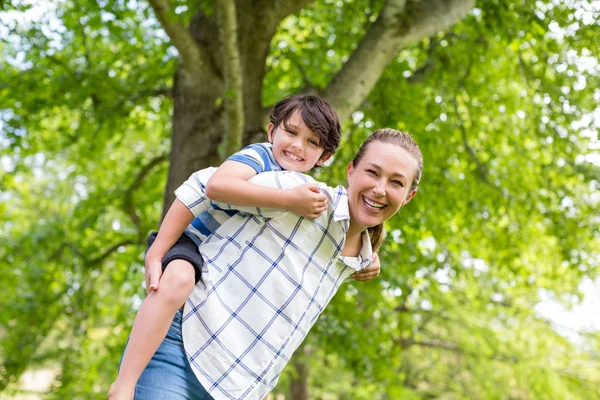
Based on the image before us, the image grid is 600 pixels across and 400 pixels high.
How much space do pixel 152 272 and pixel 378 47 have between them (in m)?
2.88

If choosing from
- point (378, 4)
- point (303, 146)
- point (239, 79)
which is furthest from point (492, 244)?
point (303, 146)

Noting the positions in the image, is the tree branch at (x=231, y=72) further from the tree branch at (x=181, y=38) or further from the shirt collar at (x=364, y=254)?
the shirt collar at (x=364, y=254)

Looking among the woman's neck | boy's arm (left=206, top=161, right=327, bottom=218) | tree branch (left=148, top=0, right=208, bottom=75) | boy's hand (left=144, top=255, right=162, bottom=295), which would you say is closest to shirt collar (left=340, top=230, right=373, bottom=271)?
the woman's neck

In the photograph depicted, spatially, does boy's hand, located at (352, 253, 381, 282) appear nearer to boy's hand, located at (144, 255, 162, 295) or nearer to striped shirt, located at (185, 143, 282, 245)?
striped shirt, located at (185, 143, 282, 245)

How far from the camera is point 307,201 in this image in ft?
5.71

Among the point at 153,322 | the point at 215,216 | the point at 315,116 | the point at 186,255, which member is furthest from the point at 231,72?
the point at 153,322

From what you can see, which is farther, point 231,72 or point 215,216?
point 231,72

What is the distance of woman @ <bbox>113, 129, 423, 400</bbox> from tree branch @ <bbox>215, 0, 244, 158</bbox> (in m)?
1.91

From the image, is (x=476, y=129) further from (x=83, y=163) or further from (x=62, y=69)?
(x=83, y=163)

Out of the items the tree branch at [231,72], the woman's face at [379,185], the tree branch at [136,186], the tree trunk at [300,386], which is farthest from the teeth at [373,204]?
the tree trunk at [300,386]

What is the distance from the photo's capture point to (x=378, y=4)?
5566 millimetres

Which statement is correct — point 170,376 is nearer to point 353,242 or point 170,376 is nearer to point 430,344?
point 353,242

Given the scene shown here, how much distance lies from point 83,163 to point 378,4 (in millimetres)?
4564

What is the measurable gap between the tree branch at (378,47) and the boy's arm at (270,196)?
2.42 meters
